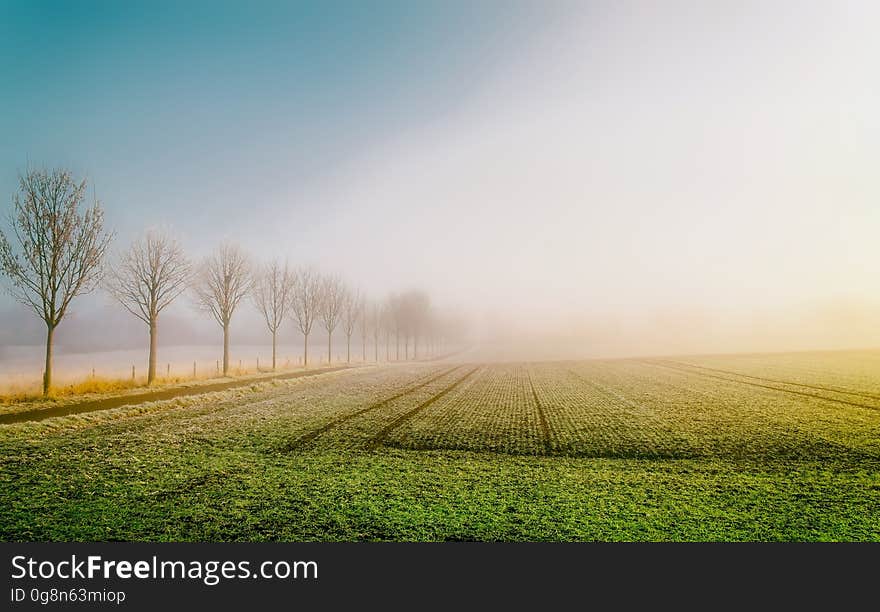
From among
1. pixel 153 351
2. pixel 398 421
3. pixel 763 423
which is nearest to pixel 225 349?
pixel 153 351

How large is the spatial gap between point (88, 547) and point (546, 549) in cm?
717

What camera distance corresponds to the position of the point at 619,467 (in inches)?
466

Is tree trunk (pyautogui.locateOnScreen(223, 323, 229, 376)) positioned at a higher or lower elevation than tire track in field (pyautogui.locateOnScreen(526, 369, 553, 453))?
higher

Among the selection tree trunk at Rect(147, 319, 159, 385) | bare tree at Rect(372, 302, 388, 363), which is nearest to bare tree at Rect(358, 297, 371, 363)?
bare tree at Rect(372, 302, 388, 363)

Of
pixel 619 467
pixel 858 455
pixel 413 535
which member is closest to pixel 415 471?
pixel 413 535

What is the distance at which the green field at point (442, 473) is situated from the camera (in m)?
7.91

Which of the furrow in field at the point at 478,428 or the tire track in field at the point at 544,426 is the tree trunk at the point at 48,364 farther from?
the tire track in field at the point at 544,426

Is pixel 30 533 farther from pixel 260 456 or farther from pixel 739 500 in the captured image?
pixel 739 500

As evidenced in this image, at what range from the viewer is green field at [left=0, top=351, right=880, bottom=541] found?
791 cm

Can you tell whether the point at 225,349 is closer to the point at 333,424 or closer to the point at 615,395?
the point at 333,424

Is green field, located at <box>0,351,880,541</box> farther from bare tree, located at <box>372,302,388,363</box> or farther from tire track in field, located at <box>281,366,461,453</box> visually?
bare tree, located at <box>372,302,388,363</box>

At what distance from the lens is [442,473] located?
1111 centimetres

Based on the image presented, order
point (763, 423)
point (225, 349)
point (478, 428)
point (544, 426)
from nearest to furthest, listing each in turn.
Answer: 1. point (478, 428)
2. point (544, 426)
3. point (763, 423)
4. point (225, 349)

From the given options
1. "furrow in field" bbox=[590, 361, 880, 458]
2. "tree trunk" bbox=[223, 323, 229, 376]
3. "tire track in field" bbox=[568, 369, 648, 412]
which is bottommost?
"tire track in field" bbox=[568, 369, 648, 412]
